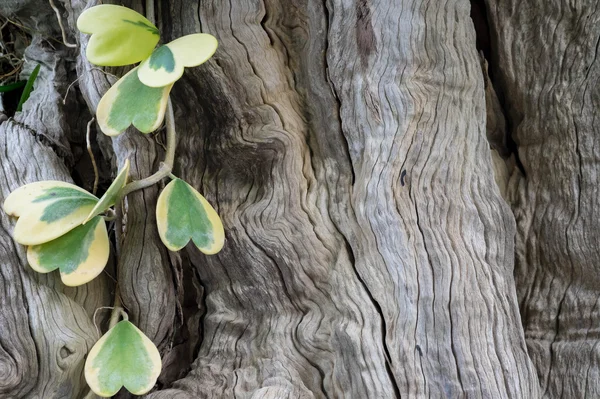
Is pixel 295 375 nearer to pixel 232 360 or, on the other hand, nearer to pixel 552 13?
pixel 232 360

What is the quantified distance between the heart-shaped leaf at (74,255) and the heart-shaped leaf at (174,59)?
0.29 m

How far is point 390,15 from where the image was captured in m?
1.06

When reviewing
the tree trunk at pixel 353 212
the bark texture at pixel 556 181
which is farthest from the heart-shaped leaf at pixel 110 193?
the bark texture at pixel 556 181

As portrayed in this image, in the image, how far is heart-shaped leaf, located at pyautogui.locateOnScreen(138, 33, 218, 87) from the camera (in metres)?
0.89

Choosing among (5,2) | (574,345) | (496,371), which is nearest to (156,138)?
(5,2)

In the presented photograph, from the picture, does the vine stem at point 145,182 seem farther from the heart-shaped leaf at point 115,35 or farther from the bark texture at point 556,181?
the bark texture at point 556,181

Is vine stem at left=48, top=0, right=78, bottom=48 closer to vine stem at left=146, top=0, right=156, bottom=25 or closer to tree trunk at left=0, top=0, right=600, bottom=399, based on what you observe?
tree trunk at left=0, top=0, right=600, bottom=399

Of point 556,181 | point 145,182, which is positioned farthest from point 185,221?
point 556,181

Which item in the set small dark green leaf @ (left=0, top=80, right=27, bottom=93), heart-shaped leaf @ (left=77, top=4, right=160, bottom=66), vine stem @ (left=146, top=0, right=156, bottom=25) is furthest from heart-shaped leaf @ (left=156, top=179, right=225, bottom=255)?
small dark green leaf @ (left=0, top=80, right=27, bottom=93)

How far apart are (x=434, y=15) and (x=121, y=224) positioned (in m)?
0.74

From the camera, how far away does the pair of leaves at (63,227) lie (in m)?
0.93

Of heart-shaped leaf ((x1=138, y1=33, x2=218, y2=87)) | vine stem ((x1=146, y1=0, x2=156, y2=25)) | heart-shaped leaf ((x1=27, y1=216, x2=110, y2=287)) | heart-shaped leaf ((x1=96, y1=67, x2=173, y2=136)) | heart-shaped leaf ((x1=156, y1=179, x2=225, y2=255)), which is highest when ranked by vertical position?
vine stem ((x1=146, y1=0, x2=156, y2=25))

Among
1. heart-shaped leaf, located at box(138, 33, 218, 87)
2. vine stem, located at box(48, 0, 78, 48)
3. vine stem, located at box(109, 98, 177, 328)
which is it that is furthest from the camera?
vine stem, located at box(48, 0, 78, 48)

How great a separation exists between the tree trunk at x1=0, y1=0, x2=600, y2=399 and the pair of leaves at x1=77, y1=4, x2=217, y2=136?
0.14 metres
